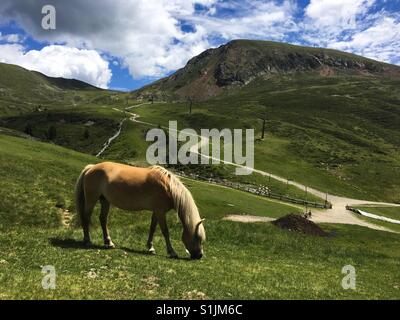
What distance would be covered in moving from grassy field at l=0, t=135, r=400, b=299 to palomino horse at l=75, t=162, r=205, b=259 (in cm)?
128

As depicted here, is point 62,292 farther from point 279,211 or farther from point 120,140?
point 120,140

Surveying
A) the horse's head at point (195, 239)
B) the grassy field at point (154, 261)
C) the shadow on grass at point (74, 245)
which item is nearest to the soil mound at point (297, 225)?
the grassy field at point (154, 261)

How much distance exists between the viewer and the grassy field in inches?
546

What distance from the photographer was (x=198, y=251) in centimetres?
2050

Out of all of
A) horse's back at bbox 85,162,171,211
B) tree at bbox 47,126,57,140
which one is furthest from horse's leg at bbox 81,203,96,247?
tree at bbox 47,126,57,140

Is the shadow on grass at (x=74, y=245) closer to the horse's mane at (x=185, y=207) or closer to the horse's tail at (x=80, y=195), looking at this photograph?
the horse's tail at (x=80, y=195)

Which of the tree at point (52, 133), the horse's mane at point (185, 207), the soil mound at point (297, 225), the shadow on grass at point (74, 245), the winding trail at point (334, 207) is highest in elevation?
the horse's mane at point (185, 207)

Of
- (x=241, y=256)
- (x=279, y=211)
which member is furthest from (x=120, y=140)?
(x=241, y=256)

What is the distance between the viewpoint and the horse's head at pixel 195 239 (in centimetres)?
1989

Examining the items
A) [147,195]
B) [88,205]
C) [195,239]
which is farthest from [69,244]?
[195,239]

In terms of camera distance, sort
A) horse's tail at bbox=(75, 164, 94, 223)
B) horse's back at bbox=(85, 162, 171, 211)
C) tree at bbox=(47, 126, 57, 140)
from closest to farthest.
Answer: horse's back at bbox=(85, 162, 171, 211) → horse's tail at bbox=(75, 164, 94, 223) → tree at bbox=(47, 126, 57, 140)

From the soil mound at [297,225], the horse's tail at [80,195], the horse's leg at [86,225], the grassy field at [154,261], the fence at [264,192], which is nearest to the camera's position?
the grassy field at [154,261]

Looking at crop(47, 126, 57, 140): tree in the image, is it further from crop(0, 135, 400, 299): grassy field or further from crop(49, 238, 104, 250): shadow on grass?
crop(49, 238, 104, 250): shadow on grass
